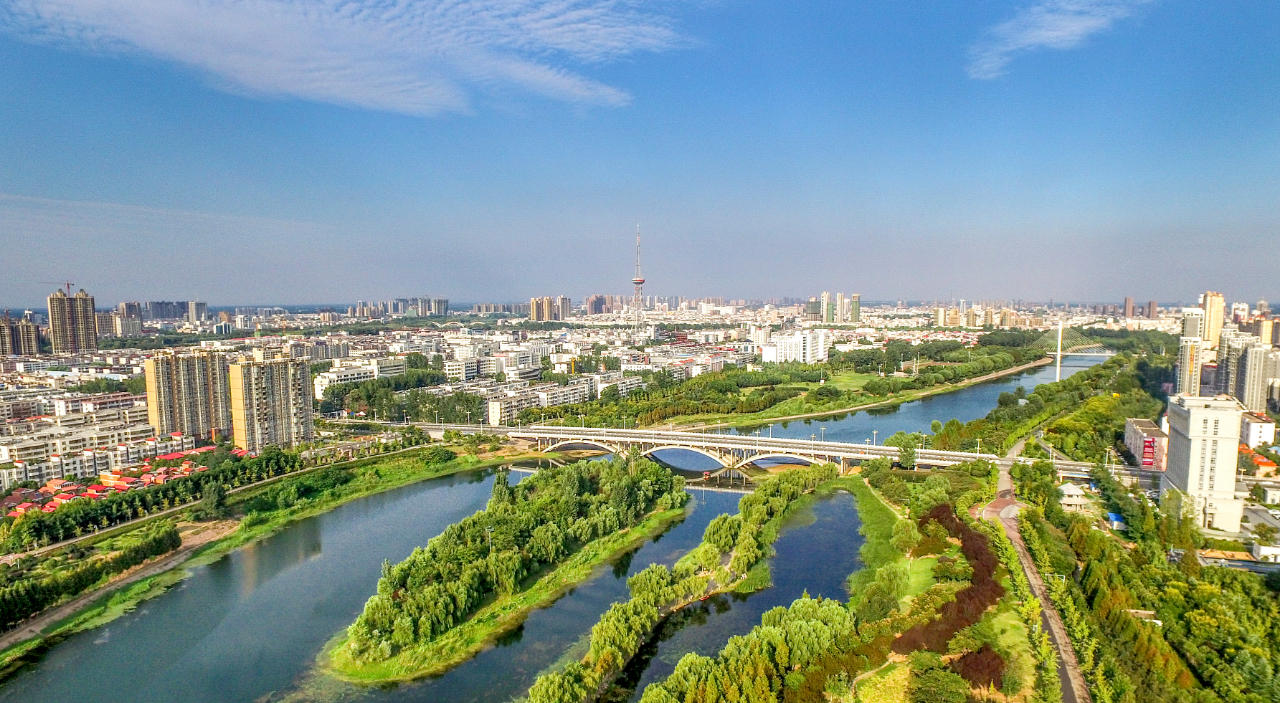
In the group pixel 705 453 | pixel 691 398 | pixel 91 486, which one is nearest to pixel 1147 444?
pixel 705 453

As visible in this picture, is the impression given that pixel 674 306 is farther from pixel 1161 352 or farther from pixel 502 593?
pixel 502 593

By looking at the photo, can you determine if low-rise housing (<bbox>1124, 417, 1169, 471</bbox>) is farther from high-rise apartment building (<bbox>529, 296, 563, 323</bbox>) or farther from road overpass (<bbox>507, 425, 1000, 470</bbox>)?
high-rise apartment building (<bbox>529, 296, 563, 323</bbox>)

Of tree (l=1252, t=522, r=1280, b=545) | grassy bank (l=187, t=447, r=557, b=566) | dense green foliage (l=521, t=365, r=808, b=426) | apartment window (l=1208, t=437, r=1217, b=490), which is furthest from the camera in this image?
dense green foliage (l=521, t=365, r=808, b=426)

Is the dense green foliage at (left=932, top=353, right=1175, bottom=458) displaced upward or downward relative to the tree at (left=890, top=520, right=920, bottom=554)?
upward

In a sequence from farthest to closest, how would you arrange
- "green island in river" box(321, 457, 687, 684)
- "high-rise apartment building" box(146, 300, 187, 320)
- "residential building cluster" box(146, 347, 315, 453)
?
"high-rise apartment building" box(146, 300, 187, 320), "residential building cluster" box(146, 347, 315, 453), "green island in river" box(321, 457, 687, 684)

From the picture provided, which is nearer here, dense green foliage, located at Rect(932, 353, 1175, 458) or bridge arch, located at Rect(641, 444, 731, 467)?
bridge arch, located at Rect(641, 444, 731, 467)

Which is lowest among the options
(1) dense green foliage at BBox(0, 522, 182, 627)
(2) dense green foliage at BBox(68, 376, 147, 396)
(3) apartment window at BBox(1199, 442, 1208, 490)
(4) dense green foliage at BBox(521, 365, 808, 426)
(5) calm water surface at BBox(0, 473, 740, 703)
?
(5) calm water surface at BBox(0, 473, 740, 703)

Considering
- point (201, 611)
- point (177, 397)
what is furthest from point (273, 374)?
point (201, 611)

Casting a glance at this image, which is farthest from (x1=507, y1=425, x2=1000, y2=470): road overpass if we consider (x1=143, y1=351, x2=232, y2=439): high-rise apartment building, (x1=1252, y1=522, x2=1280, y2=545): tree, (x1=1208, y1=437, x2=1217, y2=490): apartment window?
(x1=143, y1=351, x2=232, y2=439): high-rise apartment building

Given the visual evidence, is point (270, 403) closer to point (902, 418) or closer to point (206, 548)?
point (206, 548)
